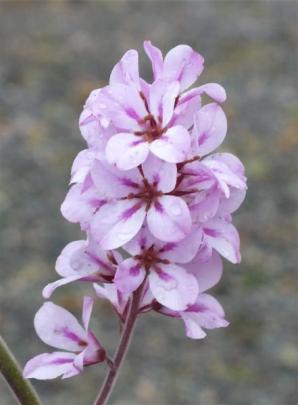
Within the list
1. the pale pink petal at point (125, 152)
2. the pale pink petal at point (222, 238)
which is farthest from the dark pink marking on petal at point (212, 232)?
the pale pink petal at point (125, 152)

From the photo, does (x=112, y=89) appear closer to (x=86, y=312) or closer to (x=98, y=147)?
(x=98, y=147)

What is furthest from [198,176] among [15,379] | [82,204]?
[15,379]

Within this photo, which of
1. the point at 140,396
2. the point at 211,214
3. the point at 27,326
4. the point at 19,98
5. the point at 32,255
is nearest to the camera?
the point at 211,214

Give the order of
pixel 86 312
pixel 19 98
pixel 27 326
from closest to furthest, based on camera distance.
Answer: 1. pixel 86 312
2. pixel 27 326
3. pixel 19 98

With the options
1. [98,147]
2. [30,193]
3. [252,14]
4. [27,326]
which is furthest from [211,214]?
[252,14]

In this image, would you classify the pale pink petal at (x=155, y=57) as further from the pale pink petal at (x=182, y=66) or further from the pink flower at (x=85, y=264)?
the pink flower at (x=85, y=264)

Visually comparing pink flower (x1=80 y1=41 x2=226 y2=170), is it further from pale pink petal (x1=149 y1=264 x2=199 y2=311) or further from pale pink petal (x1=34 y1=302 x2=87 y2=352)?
pale pink petal (x1=34 y1=302 x2=87 y2=352)
